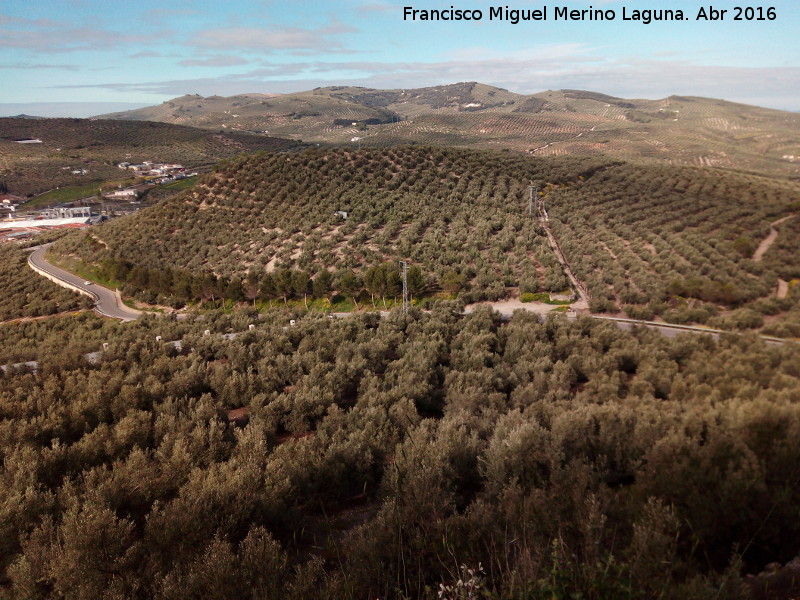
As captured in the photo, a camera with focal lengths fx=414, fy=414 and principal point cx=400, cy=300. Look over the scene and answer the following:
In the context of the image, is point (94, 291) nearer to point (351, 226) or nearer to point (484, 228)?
point (351, 226)

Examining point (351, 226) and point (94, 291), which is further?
point (351, 226)

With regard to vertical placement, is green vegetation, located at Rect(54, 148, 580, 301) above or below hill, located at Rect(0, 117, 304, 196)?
below

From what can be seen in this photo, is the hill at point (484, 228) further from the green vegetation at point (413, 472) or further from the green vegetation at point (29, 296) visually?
the green vegetation at point (29, 296)

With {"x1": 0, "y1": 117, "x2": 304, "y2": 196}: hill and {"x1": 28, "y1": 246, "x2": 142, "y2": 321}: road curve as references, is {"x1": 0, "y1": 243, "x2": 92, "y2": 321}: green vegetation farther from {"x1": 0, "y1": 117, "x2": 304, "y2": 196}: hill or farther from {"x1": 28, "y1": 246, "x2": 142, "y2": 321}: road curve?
{"x1": 0, "y1": 117, "x2": 304, "y2": 196}: hill

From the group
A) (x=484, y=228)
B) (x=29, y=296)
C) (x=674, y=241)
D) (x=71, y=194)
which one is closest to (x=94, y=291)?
(x=29, y=296)

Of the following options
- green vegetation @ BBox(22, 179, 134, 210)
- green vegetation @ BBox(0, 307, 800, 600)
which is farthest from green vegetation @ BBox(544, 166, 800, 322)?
green vegetation @ BBox(22, 179, 134, 210)

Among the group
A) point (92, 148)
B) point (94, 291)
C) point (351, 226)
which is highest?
point (92, 148)
